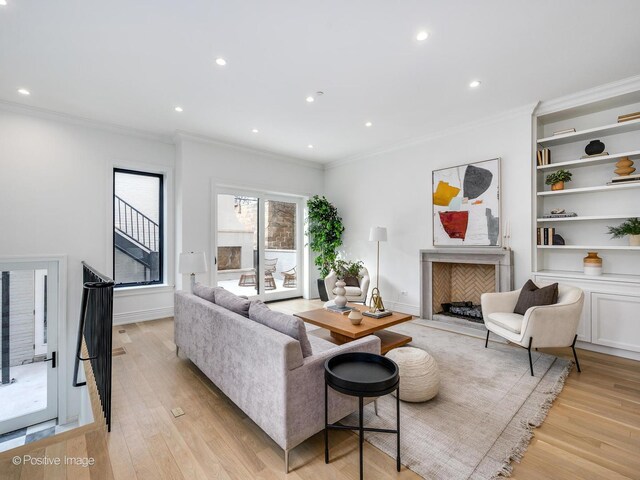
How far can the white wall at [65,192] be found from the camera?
3.77m

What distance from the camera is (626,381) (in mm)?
2734

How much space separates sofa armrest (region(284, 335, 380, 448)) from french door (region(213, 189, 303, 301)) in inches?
148

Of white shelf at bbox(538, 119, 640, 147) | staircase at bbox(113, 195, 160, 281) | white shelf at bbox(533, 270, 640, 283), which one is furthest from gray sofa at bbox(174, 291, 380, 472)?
white shelf at bbox(538, 119, 640, 147)

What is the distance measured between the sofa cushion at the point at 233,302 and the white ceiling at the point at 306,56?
2200mm

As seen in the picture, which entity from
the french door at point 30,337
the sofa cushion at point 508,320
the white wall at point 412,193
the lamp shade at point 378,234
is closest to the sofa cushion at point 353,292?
the white wall at point 412,193

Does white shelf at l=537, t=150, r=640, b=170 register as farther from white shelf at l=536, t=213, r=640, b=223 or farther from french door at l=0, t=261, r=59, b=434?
french door at l=0, t=261, r=59, b=434

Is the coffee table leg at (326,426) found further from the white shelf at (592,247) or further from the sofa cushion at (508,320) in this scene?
the white shelf at (592,247)

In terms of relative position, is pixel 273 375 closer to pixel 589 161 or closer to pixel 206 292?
pixel 206 292

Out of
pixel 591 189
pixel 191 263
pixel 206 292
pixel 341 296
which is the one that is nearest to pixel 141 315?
pixel 191 263

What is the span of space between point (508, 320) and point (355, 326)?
5.27 feet

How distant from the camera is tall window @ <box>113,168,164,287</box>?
4.69m

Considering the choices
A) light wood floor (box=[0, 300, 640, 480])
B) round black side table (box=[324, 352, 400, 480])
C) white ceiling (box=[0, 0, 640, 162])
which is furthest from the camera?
white ceiling (box=[0, 0, 640, 162])

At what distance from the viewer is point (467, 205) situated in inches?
175

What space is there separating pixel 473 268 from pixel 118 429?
4.64m
